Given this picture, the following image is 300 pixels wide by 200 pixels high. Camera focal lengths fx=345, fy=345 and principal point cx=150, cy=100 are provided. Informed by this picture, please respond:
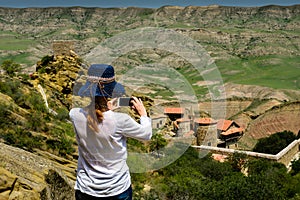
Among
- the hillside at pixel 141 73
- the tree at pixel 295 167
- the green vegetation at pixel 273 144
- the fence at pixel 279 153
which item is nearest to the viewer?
the hillside at pixel 141 73

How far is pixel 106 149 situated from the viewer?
2666mm

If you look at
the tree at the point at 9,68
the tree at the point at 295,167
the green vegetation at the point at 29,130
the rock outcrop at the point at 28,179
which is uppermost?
the tree at the point at 9,68

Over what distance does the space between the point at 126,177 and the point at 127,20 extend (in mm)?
188657

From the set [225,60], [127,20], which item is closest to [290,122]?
[225,60]

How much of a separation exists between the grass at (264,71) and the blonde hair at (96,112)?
86551 mm

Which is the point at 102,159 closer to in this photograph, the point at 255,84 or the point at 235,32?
the point at 255,84

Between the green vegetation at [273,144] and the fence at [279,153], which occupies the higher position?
the fence at [279,153]

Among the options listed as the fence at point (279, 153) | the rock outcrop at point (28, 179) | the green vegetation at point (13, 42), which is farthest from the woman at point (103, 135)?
the green vegetation at point (13, 42)

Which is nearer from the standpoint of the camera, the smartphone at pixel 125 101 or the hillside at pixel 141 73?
the smartphone at pixel 125 101

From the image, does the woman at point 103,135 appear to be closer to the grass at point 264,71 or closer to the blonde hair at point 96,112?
the blonde hair at point 96,112

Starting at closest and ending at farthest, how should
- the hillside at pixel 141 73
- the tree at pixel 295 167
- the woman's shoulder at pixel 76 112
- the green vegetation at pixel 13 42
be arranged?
1. the woman's shoulder at pixel 76 112
2. the hillside at pixel 141 73
3. the tree at pixel 295 167
4. the green vegetation at pixel 13 42

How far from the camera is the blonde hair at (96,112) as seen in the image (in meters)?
2.59

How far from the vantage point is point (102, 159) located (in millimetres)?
2684


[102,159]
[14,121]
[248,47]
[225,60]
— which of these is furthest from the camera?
[248,47]
